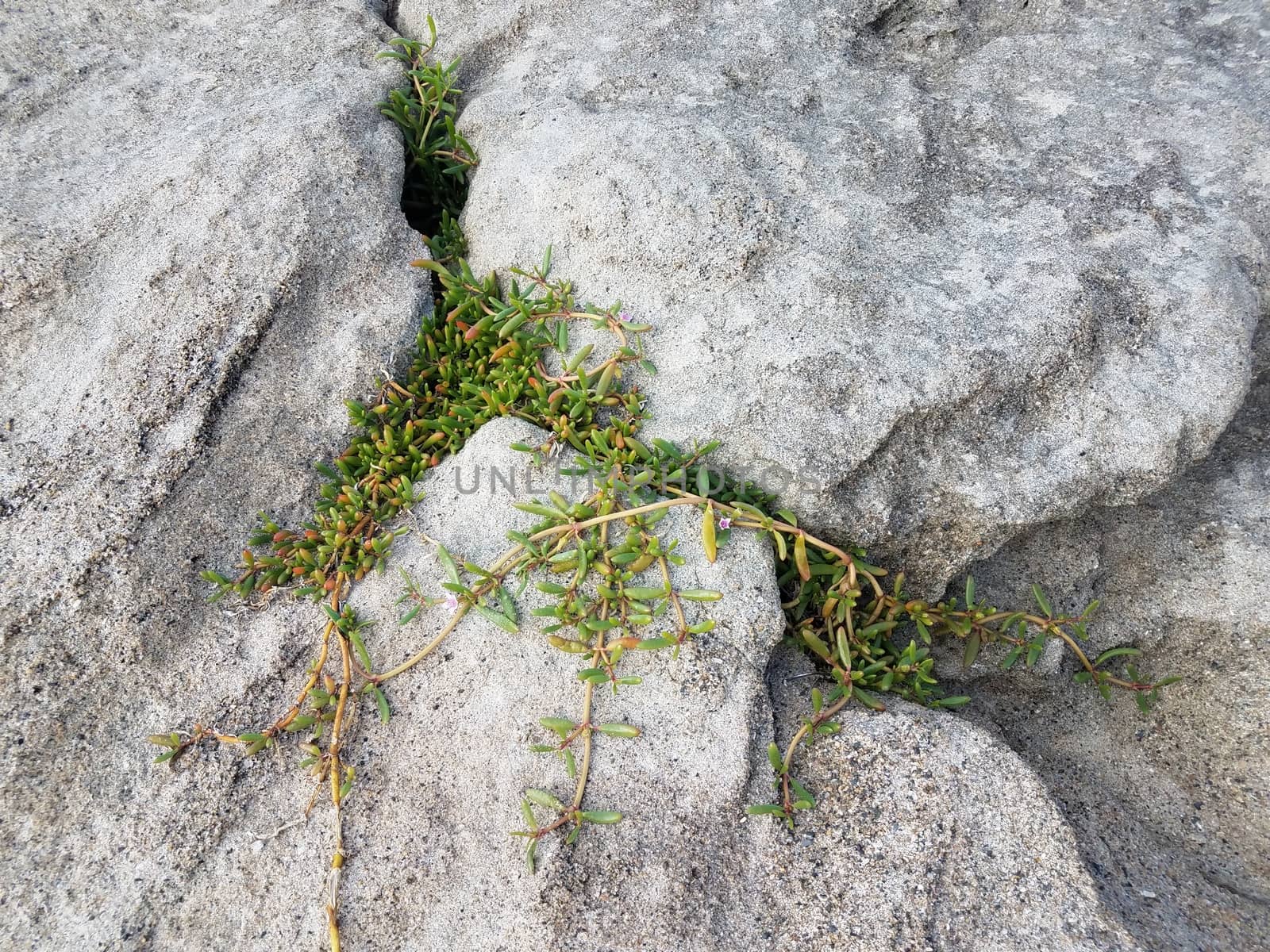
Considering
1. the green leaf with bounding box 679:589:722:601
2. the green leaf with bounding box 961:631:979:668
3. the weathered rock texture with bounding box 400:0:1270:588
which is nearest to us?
the green leaf with bounding box 679:589:722:601

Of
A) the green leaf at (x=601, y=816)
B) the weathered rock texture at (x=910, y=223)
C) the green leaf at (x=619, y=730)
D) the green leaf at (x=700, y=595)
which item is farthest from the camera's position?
the weathered rock texture at (x=910, y=223)

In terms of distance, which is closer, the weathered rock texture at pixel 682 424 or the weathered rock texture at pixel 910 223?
the weathered rock texture at pixel 682 424

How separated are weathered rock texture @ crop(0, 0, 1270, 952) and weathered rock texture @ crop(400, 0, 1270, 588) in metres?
0.02

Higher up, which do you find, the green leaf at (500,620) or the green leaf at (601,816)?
the green leaf at (500,620)

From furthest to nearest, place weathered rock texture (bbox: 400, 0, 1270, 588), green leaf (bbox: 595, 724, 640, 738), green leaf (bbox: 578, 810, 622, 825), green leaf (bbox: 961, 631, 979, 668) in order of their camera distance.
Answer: green leaf (bbox: 961, 631, 979, 668) < weathered rock texture (bbox: 400, 0, 1270, 588) < green leaf (bbox: 595, 724, 640, 738) < green leaf (bbox: 578, 810, 622, 825)

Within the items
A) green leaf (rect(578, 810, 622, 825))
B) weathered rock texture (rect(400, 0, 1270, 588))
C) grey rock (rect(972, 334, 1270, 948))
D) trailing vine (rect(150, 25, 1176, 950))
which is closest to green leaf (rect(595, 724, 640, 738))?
trailing vine (rect(150, 25, 1176, 950))

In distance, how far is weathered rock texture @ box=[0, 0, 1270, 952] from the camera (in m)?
2.25

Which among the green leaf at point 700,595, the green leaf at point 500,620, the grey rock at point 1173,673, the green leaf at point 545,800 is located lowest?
the grey rock at point 1173,673

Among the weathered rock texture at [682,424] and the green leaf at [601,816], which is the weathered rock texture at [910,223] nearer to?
the weathered rock texture at [682,424]

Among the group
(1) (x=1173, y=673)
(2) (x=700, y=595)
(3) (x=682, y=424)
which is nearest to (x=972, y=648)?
(1) (x=1173, y=673)

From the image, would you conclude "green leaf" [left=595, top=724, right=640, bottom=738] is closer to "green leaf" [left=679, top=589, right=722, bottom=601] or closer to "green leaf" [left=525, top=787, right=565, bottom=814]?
"green leaf" [left=525, top=787, right=565, bottom=814]

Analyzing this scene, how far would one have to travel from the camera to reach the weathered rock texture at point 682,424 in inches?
88.5

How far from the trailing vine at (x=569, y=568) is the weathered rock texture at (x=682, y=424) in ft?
0.27

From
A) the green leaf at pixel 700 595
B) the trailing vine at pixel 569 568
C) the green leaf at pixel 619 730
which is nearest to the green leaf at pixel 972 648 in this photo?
the trailing vine at pixel 569 568
